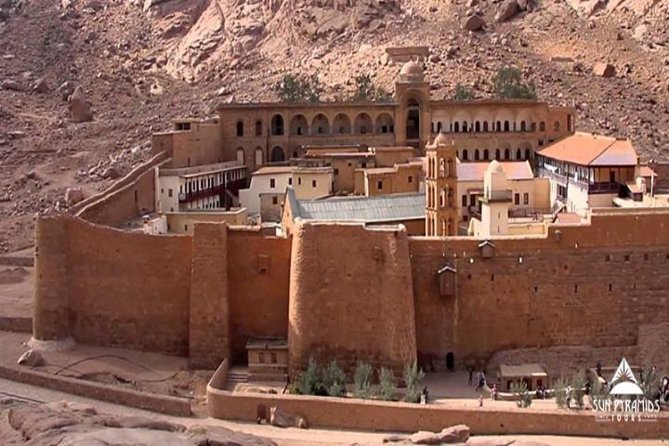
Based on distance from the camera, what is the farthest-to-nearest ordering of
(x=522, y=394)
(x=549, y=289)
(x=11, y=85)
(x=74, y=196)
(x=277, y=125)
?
(x=11, y=85) < (x=277, y=125) < (x=74, y=196) < (x=549, y=289) < (x=522, y=394)

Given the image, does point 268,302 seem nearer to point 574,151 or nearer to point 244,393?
point 244,393

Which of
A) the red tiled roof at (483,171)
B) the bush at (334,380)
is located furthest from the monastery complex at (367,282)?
the red tiled roof at (483,171)

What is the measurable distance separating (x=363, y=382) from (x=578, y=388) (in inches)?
186

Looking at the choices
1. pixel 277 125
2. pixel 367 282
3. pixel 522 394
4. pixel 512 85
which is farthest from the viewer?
pixel 512 85

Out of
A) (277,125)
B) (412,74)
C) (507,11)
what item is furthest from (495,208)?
(507,11)

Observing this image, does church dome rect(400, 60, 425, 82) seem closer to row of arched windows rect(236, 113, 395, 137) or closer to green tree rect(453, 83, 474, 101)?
row of arched windows rect(236, 113, 395, 137)

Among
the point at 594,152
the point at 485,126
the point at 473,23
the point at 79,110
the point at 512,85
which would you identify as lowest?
the point at 594,152

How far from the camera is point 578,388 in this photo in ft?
83.6

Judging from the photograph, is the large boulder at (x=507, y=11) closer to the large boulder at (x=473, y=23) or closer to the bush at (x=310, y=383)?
the large boulder at (x=473, y=23)

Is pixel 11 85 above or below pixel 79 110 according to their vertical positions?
above

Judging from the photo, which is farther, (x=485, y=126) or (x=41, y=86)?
(x=41, y=86)

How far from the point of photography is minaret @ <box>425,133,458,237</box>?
31547 mm

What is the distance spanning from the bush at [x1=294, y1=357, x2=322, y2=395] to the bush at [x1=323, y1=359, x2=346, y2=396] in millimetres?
172

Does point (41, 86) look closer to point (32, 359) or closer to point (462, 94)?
point (462, 94)
